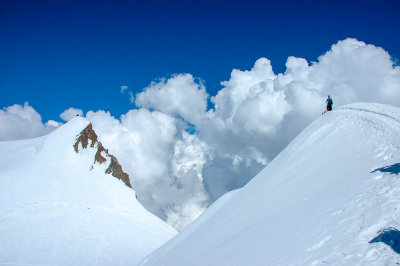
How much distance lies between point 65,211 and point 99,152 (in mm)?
27537

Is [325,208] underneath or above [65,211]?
underneath

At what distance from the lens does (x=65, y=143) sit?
249 feet

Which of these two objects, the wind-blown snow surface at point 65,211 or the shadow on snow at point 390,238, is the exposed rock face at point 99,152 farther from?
the shadow on snow at point 390,238

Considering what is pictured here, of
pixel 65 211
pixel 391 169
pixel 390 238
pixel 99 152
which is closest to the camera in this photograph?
pixel 390 238

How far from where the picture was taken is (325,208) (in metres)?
11.4

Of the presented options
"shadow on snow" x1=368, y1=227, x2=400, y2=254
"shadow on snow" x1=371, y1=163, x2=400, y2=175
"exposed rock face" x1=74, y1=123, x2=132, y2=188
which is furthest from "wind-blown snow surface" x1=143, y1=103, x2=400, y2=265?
"exposed rock face" x1=74, y1=123, x2=132, y2=188

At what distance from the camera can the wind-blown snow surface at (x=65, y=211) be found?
48.4 metres

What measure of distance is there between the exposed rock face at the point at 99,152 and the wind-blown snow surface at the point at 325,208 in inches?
2640

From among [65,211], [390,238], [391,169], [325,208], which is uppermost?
[65,211]

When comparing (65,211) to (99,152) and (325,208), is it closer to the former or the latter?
(99,152)

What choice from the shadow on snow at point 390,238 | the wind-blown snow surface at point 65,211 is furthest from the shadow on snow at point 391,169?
the wind-blown snow surface at point 65,211

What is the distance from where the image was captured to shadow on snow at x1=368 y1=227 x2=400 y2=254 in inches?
278

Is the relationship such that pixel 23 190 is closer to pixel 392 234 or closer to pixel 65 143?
pixel 65 143

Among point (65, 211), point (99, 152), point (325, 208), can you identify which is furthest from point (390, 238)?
point (99, 152)
